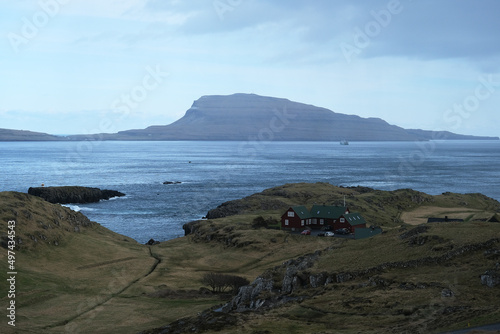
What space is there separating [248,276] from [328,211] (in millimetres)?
27804

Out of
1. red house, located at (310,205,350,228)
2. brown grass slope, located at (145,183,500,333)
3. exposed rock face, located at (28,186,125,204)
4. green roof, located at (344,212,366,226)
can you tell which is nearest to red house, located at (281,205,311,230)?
red house, located at (310,205,350,228)

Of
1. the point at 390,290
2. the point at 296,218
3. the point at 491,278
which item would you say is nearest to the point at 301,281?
the point at 390,290

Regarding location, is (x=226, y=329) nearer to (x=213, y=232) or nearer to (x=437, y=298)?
(x=437, y=298)

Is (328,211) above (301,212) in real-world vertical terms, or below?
above

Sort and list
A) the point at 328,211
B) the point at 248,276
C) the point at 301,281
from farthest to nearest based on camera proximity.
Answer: the point at 328,211 → the point at 248,276 → the point at 301,281

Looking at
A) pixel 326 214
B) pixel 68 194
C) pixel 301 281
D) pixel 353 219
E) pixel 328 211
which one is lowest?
pixel 68 194

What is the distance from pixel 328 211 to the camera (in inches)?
3698

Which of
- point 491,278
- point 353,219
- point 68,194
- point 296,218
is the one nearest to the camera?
point 491,278

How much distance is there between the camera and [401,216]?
12006cm

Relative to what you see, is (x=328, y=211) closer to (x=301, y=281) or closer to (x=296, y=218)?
(x=296, y=218)

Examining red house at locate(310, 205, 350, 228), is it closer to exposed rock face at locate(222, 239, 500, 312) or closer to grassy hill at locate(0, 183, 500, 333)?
grassy hill at locate(0, 183, 500, 333)

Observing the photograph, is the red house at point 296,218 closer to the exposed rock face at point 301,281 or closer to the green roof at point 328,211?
the green roof at point 328,211

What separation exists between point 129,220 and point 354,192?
61.6 m

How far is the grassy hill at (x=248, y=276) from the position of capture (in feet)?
128
